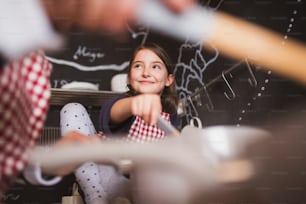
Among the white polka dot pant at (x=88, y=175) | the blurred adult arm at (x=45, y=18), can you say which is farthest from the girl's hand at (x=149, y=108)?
the white polka dot pant at (x=88, y=175)

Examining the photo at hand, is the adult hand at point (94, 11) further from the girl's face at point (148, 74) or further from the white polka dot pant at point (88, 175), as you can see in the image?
the girl's face at point (148, 74)

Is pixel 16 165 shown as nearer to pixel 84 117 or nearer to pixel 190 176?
pixel 190 176

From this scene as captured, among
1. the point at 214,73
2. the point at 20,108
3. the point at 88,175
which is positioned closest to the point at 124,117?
the point at 88,175

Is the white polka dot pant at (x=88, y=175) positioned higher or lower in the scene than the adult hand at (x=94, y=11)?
lower

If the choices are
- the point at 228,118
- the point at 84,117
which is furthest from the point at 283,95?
the point at 84,117

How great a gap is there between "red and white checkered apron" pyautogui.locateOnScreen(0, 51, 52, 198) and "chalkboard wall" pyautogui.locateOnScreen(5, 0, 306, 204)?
5 centimetres

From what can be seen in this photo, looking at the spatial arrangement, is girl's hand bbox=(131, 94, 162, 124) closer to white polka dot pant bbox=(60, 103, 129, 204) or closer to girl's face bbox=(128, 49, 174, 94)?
white polka dot pant bbox=(60, 103, 129, 204)

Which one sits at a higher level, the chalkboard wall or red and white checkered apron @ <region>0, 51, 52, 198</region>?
the chalkboard wall

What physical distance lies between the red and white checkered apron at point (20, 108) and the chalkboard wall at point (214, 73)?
0.05 metres

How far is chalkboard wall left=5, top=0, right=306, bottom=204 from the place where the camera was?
0.70 m

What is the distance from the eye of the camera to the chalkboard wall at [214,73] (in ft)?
2.31

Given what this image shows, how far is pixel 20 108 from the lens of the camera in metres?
0.31

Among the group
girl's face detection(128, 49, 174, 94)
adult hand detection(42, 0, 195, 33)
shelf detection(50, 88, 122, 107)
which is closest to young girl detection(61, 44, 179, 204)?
girl's face detection(128, 49, 174, 94)

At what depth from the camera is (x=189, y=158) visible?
261 millimetres
